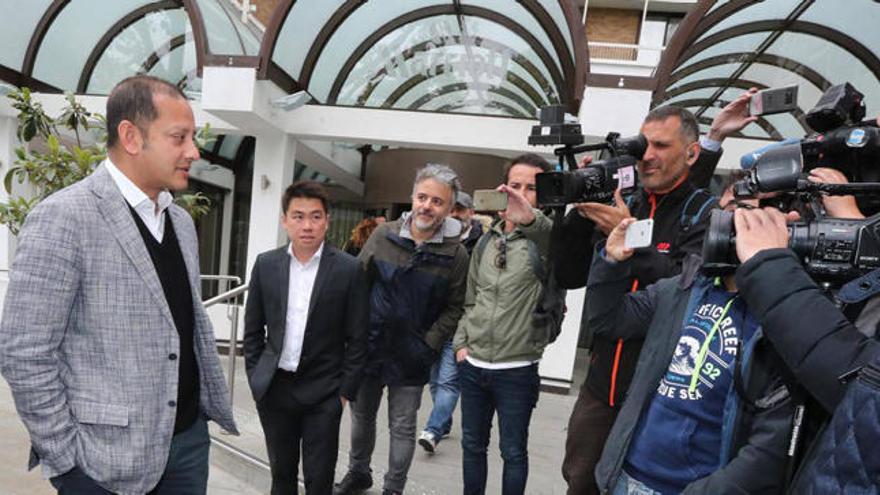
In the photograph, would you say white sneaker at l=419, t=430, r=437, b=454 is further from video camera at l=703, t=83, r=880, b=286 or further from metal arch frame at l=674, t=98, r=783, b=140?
metal arch frame at l=674, t=98, r=783, b=140

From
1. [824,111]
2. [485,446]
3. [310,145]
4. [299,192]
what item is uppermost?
[310,145]

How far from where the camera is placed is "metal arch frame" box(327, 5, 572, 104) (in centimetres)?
672

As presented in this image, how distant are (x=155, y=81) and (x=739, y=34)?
23.0 ft

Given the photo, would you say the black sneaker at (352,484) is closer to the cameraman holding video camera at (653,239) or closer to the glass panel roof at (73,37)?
the cameraman holding video camera at (653,239)

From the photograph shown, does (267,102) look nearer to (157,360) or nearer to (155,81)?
(155,81)

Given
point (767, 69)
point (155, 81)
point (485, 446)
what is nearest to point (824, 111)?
point (155, 81)

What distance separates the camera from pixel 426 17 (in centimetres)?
685

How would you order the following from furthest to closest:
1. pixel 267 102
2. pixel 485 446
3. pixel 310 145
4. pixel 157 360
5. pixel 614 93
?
1. pixel 310 145
2. pixel 267 102
3. pixel 614 93
4. pixel 485 446
5. pixel 157 360

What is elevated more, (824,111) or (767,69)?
(767,69)

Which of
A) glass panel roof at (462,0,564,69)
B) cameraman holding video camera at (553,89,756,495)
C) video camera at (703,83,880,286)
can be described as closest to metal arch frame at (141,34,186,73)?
glass panel roof at (462,0,564,69)

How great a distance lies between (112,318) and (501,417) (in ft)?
5.93

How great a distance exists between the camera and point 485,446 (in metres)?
2.63

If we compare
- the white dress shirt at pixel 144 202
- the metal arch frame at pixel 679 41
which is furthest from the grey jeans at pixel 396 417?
the metal arch frame at pixel 679 41

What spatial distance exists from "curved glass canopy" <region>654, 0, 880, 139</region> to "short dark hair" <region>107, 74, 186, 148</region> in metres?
4.83
